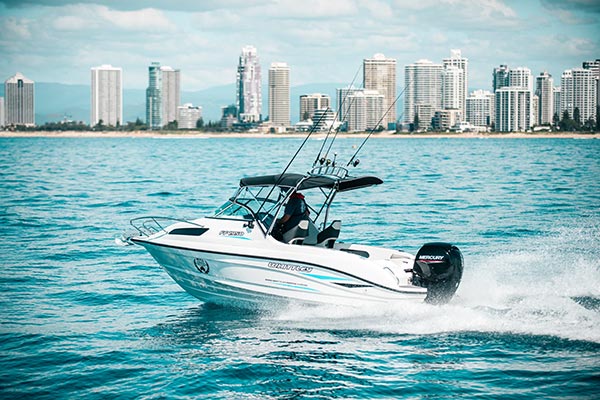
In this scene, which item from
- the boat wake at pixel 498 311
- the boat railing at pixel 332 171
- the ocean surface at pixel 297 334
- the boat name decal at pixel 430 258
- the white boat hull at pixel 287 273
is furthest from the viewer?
the boat railing at pixel 332 171

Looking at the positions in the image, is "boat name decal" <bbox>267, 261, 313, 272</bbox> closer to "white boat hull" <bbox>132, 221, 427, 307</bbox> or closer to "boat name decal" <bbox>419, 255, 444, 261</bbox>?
"white boat hull" <bbox>132, 221, 427, 307</bbox>

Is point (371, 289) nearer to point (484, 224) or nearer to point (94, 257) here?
point (94, 257)

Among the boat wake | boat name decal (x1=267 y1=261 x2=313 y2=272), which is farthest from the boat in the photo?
the boat wake

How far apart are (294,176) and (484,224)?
12.0 m

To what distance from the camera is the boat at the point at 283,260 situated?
38.4 ft

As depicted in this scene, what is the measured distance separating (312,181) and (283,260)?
1.31 meters

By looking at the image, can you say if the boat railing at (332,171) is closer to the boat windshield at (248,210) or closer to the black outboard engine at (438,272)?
the boat windshield at (248,210)

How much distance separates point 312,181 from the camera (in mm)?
12375

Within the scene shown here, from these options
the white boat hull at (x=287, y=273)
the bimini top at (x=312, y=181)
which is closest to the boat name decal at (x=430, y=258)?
the white boat hull at (x=287, y=273)

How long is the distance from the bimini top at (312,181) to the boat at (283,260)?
1cm

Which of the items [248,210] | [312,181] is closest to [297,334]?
[248,210]

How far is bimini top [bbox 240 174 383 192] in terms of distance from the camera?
12336mm

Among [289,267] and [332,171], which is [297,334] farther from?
[332,171]

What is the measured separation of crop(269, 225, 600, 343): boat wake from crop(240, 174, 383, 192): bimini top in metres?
1.80
